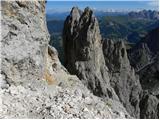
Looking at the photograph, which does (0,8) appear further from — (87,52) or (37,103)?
(87,52)

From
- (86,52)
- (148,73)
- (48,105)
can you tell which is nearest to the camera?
(48,105)

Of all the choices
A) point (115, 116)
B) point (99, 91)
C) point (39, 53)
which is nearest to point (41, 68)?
point (39, 53)

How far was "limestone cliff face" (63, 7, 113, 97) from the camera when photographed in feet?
205

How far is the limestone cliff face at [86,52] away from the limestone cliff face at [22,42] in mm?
Result: 40714

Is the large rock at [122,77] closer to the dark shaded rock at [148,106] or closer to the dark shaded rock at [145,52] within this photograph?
the dark shaded rock at [148,106]

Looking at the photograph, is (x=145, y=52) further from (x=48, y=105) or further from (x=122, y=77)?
(x=48, y=105)

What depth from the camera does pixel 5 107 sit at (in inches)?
574

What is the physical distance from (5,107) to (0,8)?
3878 mm

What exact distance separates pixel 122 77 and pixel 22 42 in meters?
61.8

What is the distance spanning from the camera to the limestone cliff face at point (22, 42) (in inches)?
644

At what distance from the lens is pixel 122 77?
77.9 meters

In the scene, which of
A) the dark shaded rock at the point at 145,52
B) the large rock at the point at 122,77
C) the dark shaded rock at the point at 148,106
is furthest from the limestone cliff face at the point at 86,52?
the dark shaded rock at the point at 145,52

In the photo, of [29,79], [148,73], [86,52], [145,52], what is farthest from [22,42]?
[145,52]

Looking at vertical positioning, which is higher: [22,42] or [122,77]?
[22,42]
